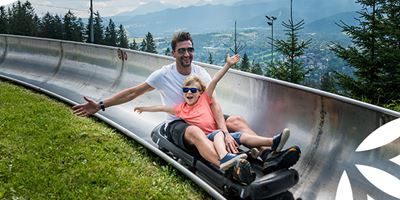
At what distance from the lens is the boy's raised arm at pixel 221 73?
500 cm

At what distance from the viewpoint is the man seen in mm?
4461

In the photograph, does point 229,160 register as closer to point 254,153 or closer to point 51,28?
point 254,153

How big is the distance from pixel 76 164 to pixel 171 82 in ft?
4.53

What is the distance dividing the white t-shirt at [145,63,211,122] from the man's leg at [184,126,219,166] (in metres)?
0.77

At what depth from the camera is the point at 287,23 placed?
65.1 feet

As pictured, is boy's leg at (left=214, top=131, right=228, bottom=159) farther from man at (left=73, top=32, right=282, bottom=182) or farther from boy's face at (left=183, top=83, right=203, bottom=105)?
boy's face at (left=183, top=83, right=203, bottom=105)

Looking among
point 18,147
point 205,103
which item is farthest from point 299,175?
point 18,147

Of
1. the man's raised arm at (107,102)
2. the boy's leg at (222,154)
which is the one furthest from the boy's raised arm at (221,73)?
the man's raised arm at (107,102)

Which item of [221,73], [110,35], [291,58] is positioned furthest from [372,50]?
[110,35]

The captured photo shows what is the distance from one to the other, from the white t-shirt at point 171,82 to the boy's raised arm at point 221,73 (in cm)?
27

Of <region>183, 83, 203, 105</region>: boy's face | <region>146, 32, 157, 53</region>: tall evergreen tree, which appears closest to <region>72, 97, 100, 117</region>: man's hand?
<region>183, 83, 203, 105</region>: boy's face

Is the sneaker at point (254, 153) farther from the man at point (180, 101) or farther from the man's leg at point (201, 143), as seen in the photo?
the man's leg at point (201, 143)

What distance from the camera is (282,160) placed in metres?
4.04

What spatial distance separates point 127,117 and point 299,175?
3.16m
